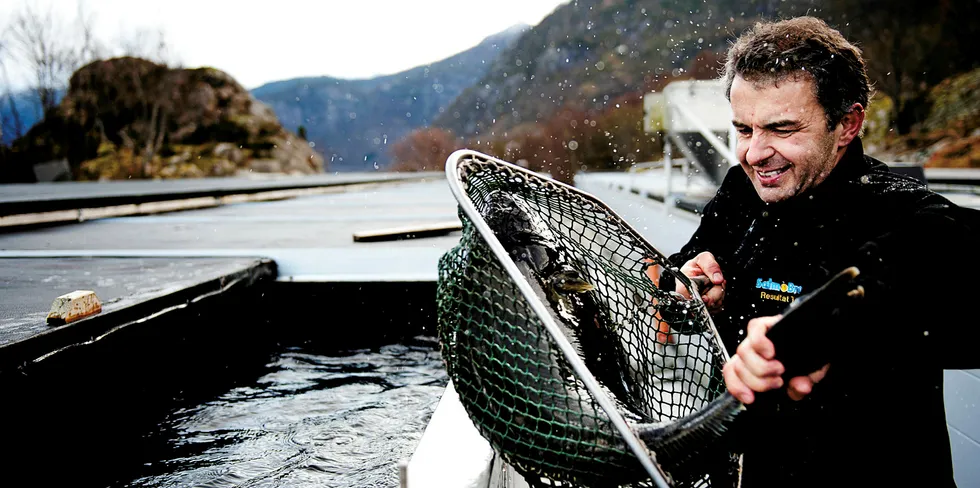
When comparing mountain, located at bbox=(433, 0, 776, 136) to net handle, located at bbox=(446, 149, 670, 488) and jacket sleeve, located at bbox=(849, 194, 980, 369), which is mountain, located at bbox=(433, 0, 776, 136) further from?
net handle, located at bbox=(446, 149, 670, 488)

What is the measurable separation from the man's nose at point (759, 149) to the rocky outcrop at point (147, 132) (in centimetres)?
5320

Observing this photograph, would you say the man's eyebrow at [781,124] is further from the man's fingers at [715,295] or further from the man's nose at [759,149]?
the man's fingers at [715,295]

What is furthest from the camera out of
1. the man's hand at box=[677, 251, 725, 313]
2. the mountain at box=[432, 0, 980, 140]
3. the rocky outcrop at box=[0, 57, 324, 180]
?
the rocky outcrop at box=[0, 57, 324, 180]

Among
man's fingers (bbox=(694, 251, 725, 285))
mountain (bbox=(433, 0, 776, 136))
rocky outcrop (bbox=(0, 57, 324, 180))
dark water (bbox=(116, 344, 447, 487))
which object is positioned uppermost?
mountain (bbox=(433, 0, 776, 136))

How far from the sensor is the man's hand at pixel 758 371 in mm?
983

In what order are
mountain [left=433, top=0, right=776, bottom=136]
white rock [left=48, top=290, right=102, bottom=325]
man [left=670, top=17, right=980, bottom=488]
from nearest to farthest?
man [left=670, top=17, right=980, bottom=488] < white rock [left=48, top=290, right=102, bottom=325] < mountain [left=433, top=0, right=776, bottom=136]

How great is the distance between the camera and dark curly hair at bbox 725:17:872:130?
148 cm

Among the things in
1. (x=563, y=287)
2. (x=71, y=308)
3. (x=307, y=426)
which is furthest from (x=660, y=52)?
(x=563, y=287)

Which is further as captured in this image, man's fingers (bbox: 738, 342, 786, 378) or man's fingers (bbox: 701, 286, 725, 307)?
man's fingers (bbox: 701, 286, 725, 307)

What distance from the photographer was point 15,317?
97.7 inches

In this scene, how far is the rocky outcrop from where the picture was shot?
51.7 m

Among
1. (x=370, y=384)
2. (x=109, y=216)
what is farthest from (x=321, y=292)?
(x=109, y=216)

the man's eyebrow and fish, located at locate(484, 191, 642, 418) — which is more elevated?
the man's eyebrow

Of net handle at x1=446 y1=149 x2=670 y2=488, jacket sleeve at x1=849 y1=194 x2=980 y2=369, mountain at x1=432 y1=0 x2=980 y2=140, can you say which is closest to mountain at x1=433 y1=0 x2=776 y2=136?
mountain at x1=432 y1=0 x2=980 y2=140
